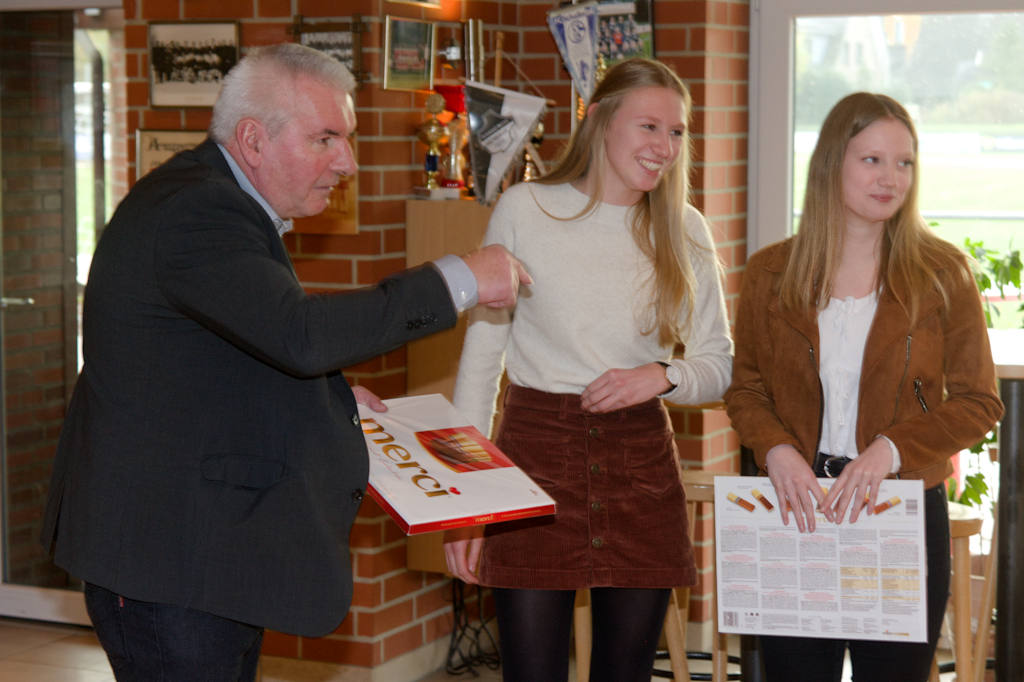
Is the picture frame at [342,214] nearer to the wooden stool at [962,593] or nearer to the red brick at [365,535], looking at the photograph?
the red brick at [365,535]

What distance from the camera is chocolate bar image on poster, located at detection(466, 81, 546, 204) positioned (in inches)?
144

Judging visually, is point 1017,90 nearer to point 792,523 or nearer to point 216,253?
point 792,523

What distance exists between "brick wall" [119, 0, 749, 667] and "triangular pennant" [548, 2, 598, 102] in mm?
232

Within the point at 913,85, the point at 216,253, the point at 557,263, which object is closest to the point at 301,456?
the point at 216,253

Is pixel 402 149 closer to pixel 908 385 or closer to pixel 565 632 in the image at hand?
pixel 565 632

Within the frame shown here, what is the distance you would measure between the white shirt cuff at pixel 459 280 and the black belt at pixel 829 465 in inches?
32.3

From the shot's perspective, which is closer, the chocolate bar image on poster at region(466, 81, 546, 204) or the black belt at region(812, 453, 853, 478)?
the black belt at region(812, 453, 853, 478)

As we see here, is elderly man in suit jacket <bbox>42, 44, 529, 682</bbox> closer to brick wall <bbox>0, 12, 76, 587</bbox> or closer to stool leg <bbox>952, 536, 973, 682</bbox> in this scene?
stool leg <bbox>952, 536, 973, 682</bbox>

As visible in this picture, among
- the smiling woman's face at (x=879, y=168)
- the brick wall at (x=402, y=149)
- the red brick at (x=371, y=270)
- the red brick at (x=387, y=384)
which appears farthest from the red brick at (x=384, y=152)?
the smiling woman's face at (x=879, y=168)

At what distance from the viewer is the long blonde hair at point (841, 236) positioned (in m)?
2.32

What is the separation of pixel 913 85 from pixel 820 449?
2.14 m

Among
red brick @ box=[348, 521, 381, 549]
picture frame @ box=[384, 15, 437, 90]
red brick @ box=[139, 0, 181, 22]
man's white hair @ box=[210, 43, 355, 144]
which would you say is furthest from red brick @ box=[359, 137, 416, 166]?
man's white hair @ box=[210, 43, 355, 144]

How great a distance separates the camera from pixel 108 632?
6.08ft

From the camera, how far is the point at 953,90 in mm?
4062
